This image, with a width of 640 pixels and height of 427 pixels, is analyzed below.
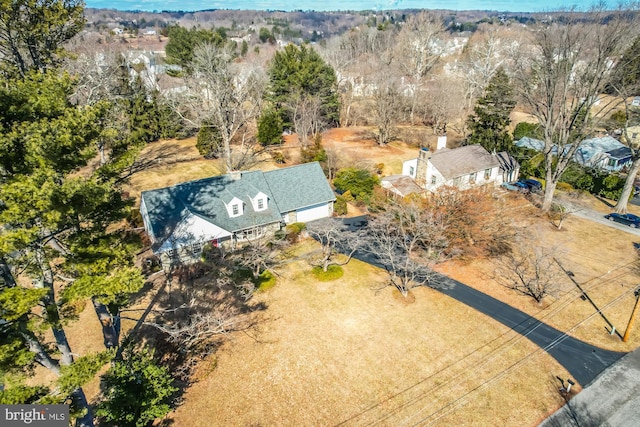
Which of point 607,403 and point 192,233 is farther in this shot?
point 192,233

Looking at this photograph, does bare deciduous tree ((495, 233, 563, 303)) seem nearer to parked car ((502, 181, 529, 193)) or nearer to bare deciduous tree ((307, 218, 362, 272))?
bare deciduous tree ((307, 218, 362, 272))

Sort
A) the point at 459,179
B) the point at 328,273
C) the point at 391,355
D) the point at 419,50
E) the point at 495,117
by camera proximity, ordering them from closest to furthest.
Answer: the point at 391,355
the point at 328,273
the point at 459,179
the point at 495,117
the point at 419,50

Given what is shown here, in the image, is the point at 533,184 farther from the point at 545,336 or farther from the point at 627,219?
the point at 545,336

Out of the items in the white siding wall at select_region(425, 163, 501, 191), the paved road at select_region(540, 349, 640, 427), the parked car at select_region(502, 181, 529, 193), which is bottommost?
the paved road at select_region(540, 349, 640, 427)

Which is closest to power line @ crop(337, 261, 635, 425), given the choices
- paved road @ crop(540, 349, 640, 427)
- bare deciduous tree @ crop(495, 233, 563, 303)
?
bare deciduous tree @ crop(495, 233, 563, 303)

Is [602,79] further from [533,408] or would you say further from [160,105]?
[160,105]

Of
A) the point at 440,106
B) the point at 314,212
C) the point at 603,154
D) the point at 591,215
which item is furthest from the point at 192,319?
the point at 603,154
